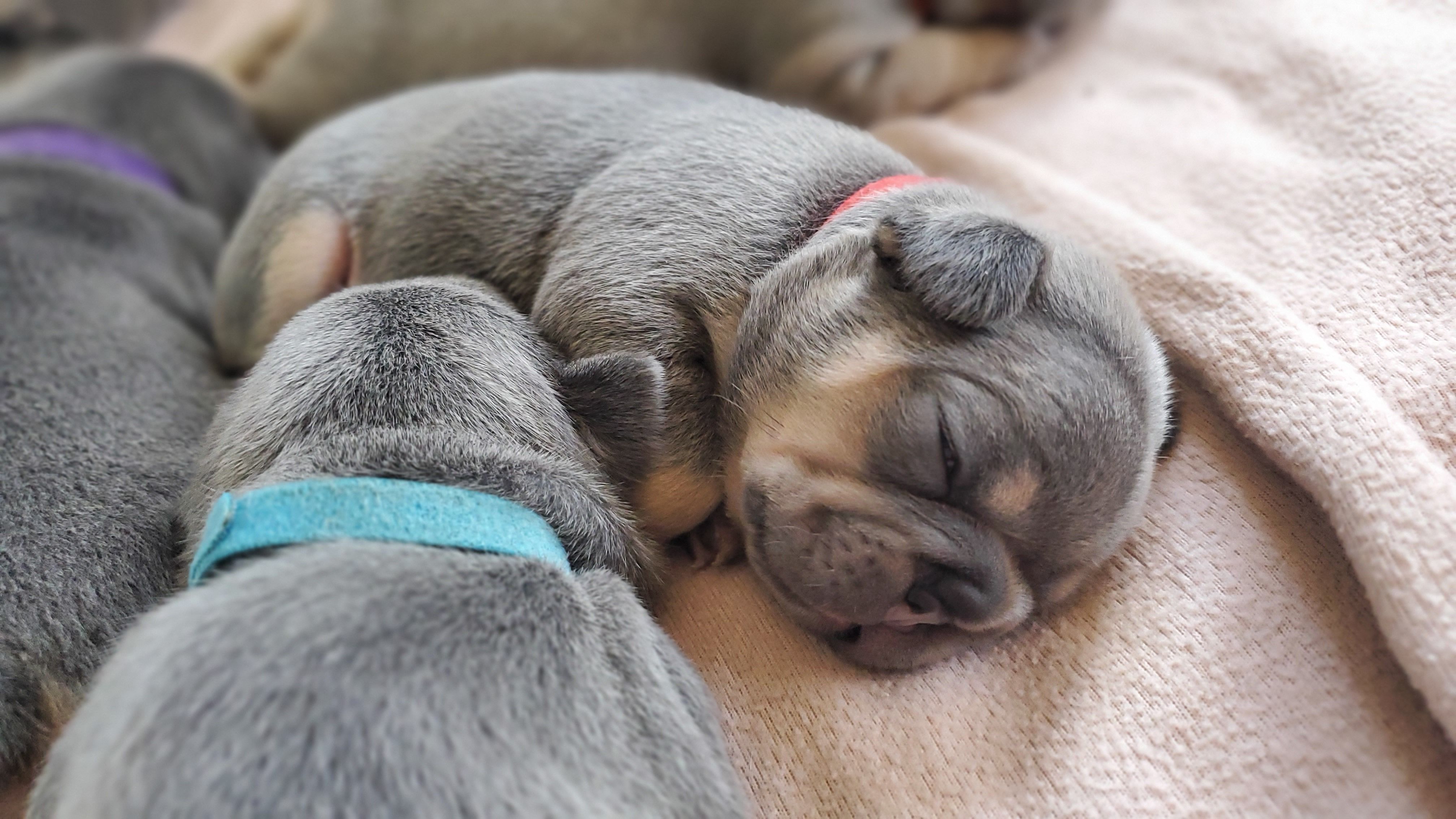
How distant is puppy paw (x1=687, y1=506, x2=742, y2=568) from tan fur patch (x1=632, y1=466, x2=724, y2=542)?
1.9 inches

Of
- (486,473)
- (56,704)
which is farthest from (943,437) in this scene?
(56,704)

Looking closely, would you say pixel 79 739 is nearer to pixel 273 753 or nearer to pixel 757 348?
pixel 273 753

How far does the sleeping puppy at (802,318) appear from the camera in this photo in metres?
1.42

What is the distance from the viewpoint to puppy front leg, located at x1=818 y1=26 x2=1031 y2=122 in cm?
289

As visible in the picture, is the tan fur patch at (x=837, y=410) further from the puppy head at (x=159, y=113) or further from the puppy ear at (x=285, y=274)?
the puppy head at (x=159, y=113)

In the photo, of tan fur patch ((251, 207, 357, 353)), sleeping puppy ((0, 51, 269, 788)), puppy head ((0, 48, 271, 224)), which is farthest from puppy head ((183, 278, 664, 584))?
puppy head ((0, 48, 271, 224))

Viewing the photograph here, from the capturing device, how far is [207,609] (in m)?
1.12

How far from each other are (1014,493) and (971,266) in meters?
0.33

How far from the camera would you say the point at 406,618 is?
44.1 inches

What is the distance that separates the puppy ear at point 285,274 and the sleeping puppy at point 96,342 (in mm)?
133

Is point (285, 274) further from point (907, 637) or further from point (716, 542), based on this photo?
point (907, 637)

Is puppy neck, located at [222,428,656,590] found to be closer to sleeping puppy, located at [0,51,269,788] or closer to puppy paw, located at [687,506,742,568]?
puppy paw, located at [687,506,742,568]

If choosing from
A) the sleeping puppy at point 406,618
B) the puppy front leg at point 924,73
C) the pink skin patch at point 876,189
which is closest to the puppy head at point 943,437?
the pink skin patch at point 876,189

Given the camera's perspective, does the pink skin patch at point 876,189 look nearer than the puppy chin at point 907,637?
No
